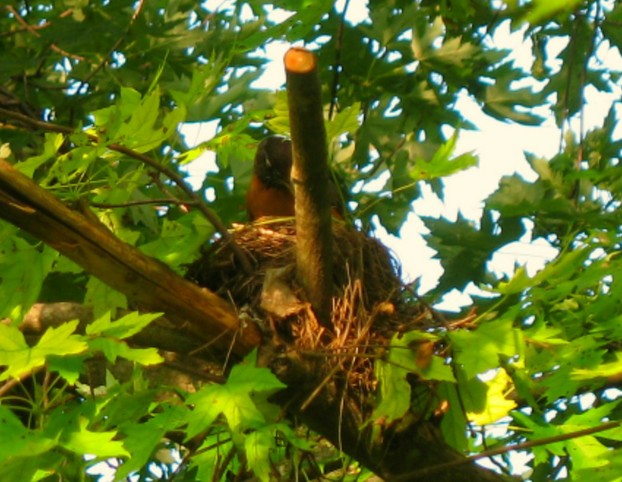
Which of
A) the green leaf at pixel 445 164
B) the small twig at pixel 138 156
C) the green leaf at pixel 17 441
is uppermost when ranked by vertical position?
the green leaf at pixel 445 164

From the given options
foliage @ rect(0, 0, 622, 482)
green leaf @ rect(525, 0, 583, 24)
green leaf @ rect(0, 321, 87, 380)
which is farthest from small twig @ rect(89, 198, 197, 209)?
green leaf @ rect(525, 0, 583, 24)

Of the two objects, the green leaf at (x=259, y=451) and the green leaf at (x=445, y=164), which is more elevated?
the green leaf at (x=445, y=164)

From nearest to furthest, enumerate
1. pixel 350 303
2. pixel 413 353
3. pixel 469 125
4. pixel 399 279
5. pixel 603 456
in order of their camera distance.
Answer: pixel 603 456
pixel 413 353
pixel 350 303
pixel 399 279
pixel 469 125

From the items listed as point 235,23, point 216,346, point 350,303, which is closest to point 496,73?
point 235,23

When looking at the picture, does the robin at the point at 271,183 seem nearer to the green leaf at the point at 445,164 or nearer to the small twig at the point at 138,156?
the small twig at the point at 138,156

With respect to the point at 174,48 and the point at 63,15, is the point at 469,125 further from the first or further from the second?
the point at 63,15

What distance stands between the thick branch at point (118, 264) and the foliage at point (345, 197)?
0.11m

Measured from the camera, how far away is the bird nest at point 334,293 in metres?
2.57

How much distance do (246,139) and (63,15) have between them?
2419mm

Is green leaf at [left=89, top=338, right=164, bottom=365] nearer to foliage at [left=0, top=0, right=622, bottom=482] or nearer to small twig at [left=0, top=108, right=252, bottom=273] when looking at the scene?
foliage at [left=0, top=0, right=622, bottom=482]

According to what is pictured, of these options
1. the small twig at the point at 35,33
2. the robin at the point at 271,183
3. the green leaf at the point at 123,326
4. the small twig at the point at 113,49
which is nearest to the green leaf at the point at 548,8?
the green leaf at the point at 123,326

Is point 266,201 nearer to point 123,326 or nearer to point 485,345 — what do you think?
point 485,345

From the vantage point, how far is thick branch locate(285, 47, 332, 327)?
217 cm

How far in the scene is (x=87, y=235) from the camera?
2262mm
